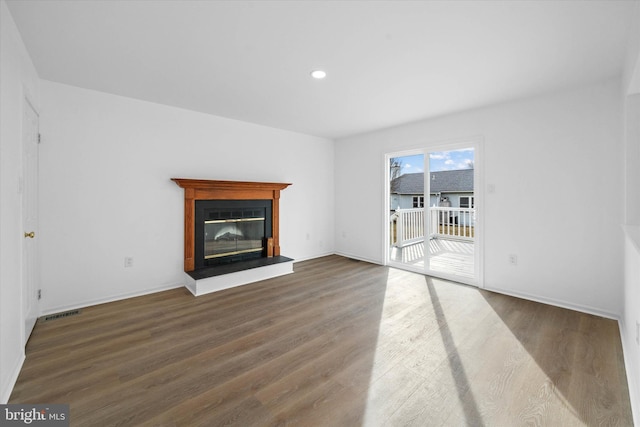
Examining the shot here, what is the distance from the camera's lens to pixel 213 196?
3.84 metres

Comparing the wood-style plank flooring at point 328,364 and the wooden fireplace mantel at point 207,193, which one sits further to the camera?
the wooden fireplace mantel at point 207,193

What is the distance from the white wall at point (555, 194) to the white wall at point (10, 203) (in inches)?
174

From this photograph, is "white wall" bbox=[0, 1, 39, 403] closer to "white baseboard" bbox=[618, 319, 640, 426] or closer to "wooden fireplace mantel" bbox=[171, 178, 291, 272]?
"wooden fireplace mantel" bbox=[171, 178, 291, 272]

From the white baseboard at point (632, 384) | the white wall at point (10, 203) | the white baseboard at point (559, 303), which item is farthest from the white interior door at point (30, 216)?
the white baseboard at point (559, 303)

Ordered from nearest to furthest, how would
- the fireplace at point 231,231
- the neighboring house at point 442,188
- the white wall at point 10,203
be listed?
the white wall at point 10,203 → the fireplace at point 231,231 → the neighboring house at point 442,188

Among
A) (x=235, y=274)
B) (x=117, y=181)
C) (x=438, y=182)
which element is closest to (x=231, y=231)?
(x=235, y=274)

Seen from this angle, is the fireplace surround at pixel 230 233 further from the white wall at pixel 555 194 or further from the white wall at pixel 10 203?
the white wall at pixel 555 194

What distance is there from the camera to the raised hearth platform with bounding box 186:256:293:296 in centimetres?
340

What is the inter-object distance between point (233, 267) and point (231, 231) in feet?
1.99

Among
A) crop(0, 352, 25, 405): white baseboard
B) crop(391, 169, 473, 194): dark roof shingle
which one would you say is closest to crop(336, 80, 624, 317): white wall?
crop(391, 169, 473, 194): dark roof shingle

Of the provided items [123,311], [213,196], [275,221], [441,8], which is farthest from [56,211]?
[441,8]

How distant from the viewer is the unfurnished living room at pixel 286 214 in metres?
1.68

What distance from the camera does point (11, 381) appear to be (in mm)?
1714

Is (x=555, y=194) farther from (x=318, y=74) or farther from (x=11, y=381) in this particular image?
(x=11, y=381)
